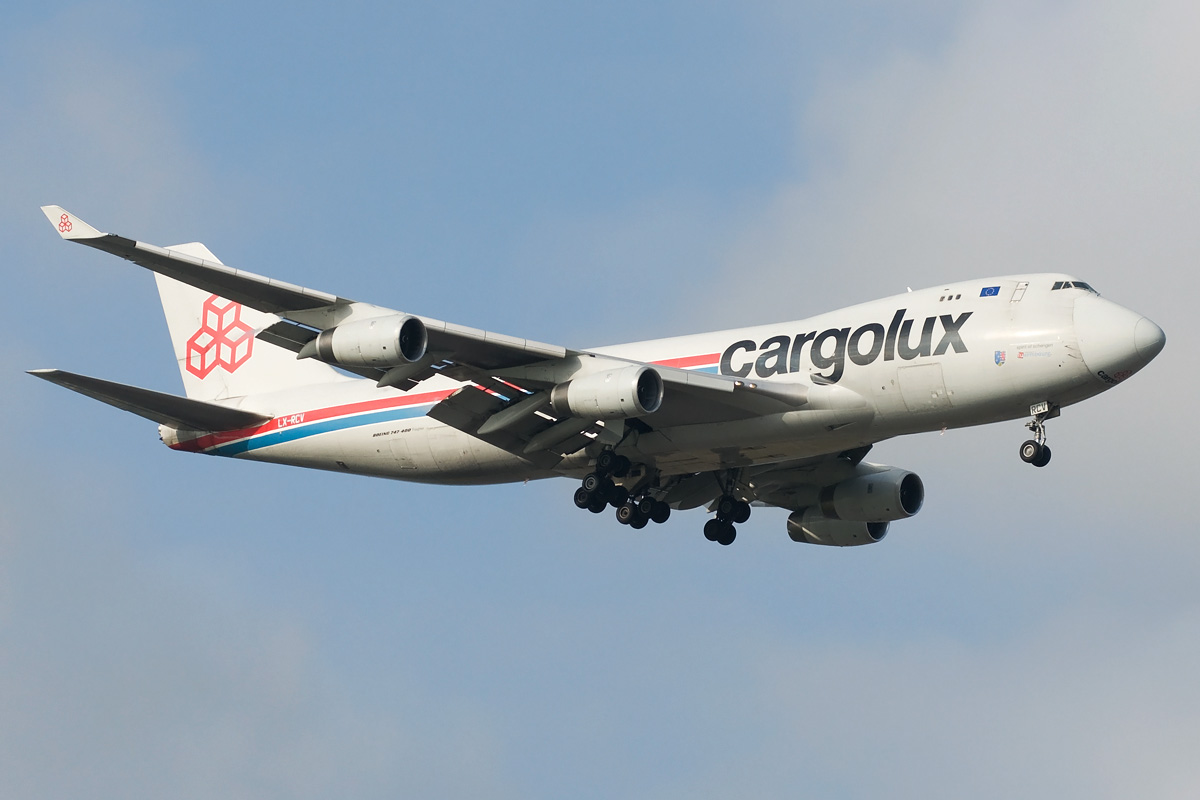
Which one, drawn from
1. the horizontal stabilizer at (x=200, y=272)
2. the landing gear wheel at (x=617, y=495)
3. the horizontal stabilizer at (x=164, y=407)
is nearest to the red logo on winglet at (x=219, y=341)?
the horizontal stabilizer at (x=164, y=407)

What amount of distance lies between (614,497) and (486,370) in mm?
4733

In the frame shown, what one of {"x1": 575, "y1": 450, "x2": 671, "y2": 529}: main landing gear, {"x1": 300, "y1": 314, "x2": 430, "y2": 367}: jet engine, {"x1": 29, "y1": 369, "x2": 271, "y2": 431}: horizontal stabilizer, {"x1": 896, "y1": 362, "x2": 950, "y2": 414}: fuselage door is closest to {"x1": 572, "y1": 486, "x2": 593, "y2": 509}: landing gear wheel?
{"x1": 575, "y1": 450, "x2": 671, "y2": 529}: main landing gear

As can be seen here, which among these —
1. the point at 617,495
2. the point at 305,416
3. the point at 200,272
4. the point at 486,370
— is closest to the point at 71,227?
the point at 200,272

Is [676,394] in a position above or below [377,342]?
above

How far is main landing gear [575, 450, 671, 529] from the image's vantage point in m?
38.8

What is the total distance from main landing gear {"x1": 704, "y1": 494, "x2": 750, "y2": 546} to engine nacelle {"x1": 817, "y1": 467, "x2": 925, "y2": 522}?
2726 mm

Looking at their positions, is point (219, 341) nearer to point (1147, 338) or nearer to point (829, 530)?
point (829, 530)

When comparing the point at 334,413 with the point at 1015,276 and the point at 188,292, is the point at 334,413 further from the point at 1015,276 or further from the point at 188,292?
the point at 1015,276

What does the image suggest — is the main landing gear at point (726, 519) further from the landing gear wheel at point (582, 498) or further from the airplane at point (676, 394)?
the landing gear wheel at point (582, 498)

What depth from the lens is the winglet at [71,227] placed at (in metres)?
31.9

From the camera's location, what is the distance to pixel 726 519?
42906 mm

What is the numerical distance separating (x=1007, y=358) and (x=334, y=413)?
18.2 metres

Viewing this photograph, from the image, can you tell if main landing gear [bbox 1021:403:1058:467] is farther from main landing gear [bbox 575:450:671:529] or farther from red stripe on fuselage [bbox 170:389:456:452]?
red stripe on fuselage [bbox 170:389:456:452]

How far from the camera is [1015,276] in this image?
120 feet
